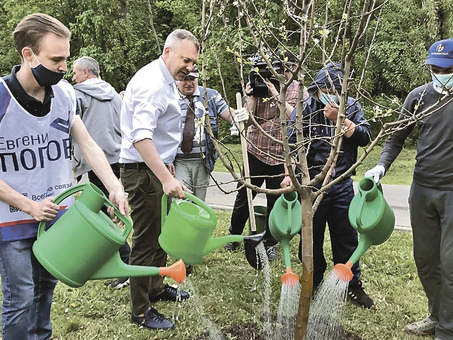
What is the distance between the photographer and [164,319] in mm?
2928

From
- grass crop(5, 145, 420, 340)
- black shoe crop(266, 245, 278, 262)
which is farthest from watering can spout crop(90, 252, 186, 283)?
black shoe crop(266, 245, 278, 262)

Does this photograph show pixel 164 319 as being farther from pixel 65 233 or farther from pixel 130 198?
pixel 65 233

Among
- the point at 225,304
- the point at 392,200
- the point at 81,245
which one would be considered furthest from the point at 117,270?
the point at 392,200

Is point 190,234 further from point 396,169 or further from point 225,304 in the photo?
point 396,169

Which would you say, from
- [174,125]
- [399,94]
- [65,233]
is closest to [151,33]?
[399,94]

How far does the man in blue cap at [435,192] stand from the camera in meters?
2.52

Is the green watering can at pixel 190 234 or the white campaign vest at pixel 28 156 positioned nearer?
the white campaign vest at pixel 28 156

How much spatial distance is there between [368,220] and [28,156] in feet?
5.10

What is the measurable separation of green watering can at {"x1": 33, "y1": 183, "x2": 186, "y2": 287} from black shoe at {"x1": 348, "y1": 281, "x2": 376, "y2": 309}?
1993 mm

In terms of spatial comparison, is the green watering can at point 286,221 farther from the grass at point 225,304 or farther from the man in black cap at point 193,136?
the man in black cap at point 193,136

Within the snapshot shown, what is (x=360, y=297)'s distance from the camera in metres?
3.20

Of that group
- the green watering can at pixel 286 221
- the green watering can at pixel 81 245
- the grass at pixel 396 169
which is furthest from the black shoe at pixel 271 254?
the grass at pixel 396 169

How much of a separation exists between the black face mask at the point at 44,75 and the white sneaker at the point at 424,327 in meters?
Answer: 2.51

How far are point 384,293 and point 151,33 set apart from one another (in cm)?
1485
